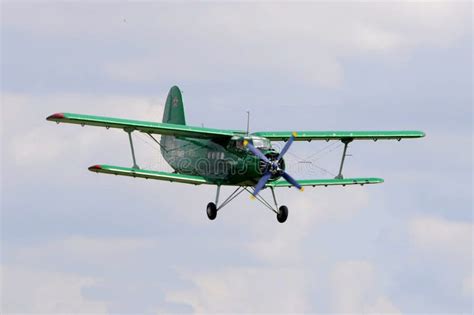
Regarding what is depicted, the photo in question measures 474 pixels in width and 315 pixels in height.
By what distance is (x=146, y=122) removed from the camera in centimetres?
5684

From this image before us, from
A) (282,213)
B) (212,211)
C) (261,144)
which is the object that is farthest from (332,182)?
(212,211)

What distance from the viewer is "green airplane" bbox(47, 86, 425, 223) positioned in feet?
181

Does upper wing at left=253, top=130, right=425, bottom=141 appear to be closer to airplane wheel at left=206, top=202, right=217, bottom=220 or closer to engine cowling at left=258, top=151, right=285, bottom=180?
engine cowling at left=258, top=151, right=285, bottom=180

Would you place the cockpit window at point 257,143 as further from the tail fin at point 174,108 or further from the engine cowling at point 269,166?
the tail fin at point 174,108

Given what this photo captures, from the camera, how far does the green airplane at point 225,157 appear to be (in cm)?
5522

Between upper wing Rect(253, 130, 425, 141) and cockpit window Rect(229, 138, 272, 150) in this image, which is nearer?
cockpit window Rect(229, 138, 272, 150)

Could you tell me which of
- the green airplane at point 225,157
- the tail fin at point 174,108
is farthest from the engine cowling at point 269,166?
the tail fin at point 174,108

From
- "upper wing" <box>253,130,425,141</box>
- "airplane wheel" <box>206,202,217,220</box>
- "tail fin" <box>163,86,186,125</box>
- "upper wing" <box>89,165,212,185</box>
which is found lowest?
"airplane wheel" <box>206,202,217,220</box>

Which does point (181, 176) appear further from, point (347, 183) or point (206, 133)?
point (347, 183)

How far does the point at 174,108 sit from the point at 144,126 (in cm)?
1097

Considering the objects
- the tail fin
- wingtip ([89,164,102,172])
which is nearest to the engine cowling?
wingtip ([89,164,102,172])

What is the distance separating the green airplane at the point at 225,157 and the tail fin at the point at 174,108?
492cm

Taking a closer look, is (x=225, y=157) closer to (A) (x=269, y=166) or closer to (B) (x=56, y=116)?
(A) (x=269, y=166)

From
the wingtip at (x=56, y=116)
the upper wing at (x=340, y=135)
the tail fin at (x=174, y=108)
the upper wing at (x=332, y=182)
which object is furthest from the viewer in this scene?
the tail fin at (x=174, y=108)
